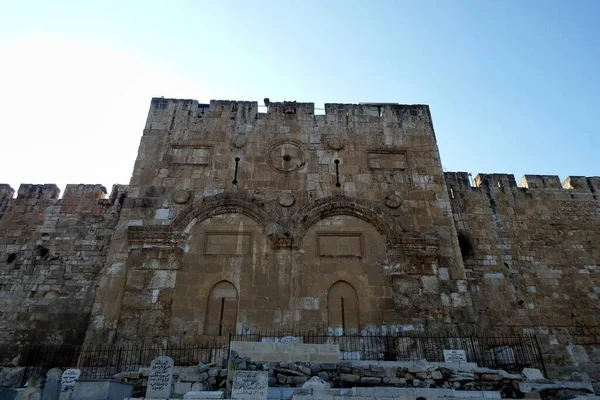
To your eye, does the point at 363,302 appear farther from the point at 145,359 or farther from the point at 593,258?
the point at 593,258

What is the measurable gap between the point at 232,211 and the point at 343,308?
379cm

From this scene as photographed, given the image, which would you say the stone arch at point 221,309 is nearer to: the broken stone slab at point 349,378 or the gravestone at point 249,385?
the broken stone slab at point 349,378

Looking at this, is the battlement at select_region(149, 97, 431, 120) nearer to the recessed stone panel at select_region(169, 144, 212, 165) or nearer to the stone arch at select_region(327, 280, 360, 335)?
the recessed stone panel at select_region(169, 144, 212, 165)

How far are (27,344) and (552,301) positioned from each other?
579 inches

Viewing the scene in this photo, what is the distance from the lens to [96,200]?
15.1 metres

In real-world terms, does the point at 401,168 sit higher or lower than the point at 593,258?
higher

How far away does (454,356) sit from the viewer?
1040cm

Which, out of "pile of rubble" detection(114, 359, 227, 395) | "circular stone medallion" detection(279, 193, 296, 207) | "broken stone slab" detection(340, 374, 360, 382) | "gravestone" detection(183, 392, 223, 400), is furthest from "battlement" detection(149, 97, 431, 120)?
"gravestone" detection(183, 392, 223, 400)

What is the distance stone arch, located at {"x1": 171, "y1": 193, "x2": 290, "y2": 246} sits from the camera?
39.5 feet

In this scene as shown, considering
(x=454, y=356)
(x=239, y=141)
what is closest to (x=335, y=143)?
(x=239, y=141)

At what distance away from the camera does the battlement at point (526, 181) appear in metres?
15.4

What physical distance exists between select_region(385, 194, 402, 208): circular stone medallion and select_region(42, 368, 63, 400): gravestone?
27.9 ft

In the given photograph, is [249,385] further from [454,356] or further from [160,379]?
[454,356]

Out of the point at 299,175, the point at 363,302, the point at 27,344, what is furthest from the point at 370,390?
the point at 27,344
